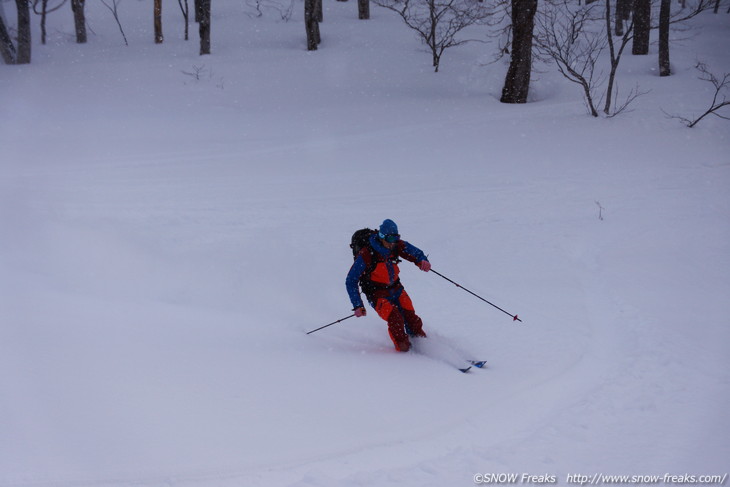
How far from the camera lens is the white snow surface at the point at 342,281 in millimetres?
4344

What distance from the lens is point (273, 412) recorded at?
4.76 metres

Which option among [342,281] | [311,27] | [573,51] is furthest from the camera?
[311,27]

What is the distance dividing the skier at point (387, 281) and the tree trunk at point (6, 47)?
2012cm

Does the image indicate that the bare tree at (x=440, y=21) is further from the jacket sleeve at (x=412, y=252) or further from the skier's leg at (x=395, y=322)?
the skier's leg at (x=395, y=322)

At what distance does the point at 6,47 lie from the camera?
Result: 785 inches

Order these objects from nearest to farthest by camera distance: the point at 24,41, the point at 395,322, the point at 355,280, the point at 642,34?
the point at 355,280
the point at 395,322
the point at 642,34
the point at 24,41

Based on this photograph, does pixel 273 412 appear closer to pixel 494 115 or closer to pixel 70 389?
pixel 70 389

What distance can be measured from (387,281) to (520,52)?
36.9ft

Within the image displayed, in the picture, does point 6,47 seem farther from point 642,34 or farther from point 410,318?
point 642,34

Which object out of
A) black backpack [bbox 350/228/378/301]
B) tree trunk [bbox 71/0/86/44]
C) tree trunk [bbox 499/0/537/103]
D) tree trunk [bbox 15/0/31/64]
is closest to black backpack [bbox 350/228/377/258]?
black backpack [bbox 350/228/378/301]

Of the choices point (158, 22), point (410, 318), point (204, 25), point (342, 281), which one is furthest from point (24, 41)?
point (410, 318)

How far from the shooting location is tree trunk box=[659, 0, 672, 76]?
16797 mm

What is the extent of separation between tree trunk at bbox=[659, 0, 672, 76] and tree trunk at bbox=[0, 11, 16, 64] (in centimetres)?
2211

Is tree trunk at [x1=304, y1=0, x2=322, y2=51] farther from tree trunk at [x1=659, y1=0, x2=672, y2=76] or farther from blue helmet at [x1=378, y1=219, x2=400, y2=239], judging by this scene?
blue helmet at [x1=378, y1=219, x2=400, y2=239]
